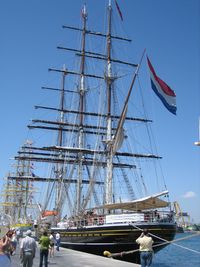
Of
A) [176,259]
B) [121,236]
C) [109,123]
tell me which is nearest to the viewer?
[121,236]

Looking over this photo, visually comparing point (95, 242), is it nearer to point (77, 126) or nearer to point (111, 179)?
point (111, 179)

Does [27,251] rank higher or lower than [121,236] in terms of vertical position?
lower

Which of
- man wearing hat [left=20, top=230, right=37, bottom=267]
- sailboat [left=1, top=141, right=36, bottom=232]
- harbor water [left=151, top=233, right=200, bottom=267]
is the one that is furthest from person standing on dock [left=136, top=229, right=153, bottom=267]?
sailboat [left=1, top=141, right=36, bottom=232]

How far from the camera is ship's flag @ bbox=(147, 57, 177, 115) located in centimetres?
2440

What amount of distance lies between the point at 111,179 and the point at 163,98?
1046 cm

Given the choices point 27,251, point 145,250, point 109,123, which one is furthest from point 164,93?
point 27,251

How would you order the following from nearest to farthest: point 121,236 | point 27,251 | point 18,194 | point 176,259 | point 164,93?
point 27,251 < point 121,236 < point 164,93 < point 176,259 < point 18,194

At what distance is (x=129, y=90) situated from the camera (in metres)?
31.2

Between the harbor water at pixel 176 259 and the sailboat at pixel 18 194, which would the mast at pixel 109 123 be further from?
the sailboat at pixel 18 194

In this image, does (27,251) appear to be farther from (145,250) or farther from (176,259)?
(176,259)

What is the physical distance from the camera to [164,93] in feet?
81.5

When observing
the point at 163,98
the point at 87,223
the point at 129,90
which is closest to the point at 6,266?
the point at 163,98

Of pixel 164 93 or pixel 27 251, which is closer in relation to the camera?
pixel 27 251

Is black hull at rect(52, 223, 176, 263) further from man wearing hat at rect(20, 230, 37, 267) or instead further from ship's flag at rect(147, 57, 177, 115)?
man wearing hat at rect(20, 230, 37, 267)
